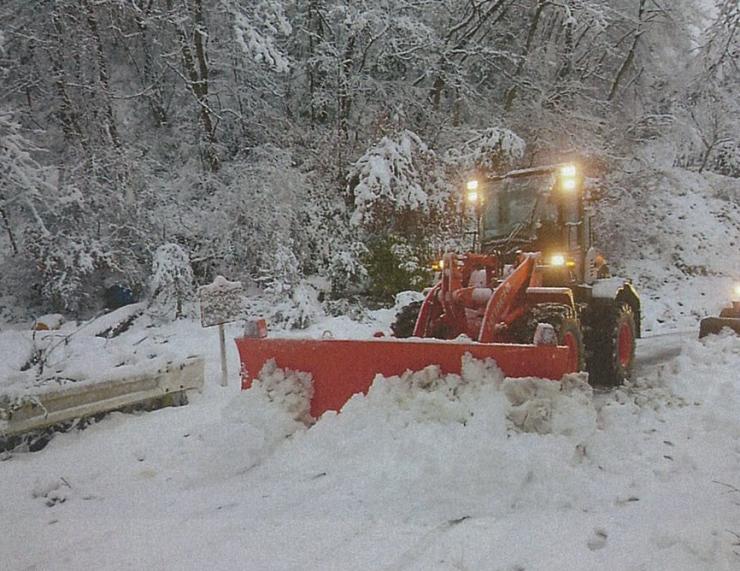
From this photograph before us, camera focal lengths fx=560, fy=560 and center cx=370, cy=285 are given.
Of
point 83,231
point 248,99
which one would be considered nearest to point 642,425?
point 83,231

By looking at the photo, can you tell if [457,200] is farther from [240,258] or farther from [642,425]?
[642,425]

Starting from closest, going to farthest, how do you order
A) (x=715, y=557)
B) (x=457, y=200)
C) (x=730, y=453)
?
(x=715, y=557) < (x=730, y=453) < (x=457, y=200)

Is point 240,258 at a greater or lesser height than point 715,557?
greater

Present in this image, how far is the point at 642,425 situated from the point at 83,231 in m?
9.25

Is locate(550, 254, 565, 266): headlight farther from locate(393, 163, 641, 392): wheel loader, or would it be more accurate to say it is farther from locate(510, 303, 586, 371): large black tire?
locate(510, 303, 586, 371): large black tire

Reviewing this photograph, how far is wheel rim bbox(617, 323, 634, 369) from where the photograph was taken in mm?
6604

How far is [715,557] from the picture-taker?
2.58 meters

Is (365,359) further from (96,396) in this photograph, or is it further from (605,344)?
(605,344)

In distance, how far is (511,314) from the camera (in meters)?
5.04

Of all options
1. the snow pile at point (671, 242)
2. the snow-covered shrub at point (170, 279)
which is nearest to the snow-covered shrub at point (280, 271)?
the snow-covered shrub at point (170, 279)

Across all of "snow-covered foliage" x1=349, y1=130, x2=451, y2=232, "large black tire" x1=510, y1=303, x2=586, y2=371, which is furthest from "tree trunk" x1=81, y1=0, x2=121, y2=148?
"large black tire" x1=510, y1=303, x2=586, y2=371

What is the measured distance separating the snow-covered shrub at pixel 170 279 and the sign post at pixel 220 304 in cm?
366

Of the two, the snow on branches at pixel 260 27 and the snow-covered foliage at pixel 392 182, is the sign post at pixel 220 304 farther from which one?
the snow on branches at pixel 260 27

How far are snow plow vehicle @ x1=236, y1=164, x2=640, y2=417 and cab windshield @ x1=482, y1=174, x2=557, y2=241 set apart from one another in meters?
0.01
